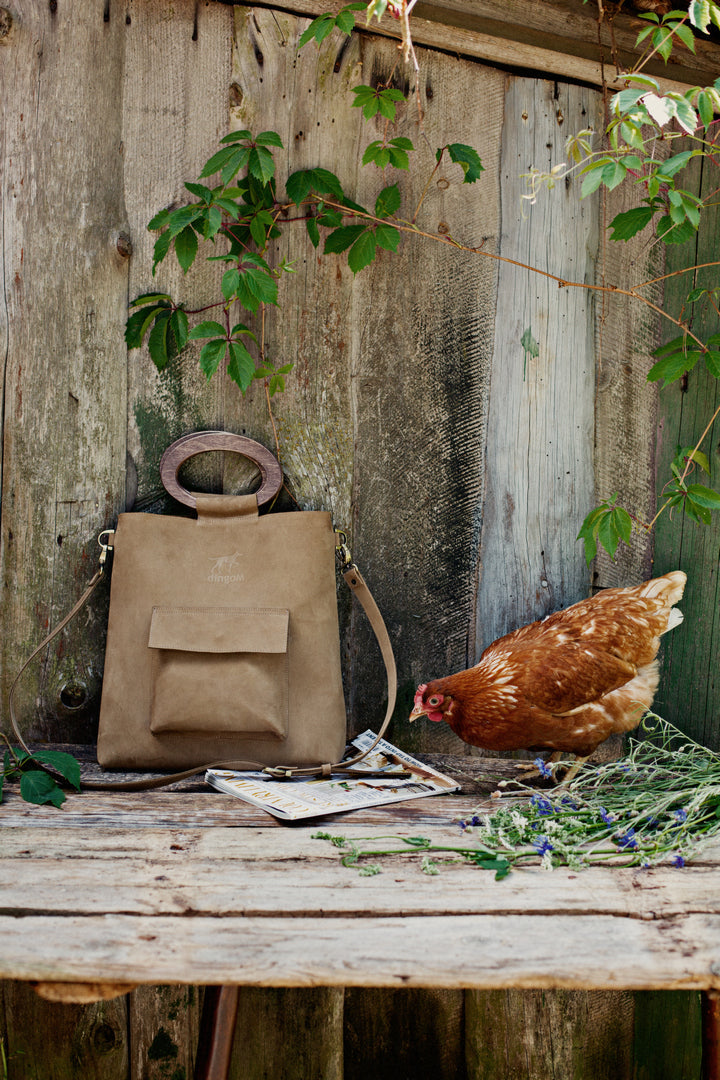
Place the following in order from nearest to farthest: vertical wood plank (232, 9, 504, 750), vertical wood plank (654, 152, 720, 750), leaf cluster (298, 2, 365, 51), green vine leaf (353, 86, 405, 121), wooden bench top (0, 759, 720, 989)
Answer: wooden bench top (0, 759, 720, 989) < leaf cluster (298, 2, 365, 51) < green vine leaf (353, 86, 405, 121) < vertical wood plank (232, 9, 504, 750) < vertical wood plank (654, 152, 720, 750)

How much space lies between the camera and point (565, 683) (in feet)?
5.74

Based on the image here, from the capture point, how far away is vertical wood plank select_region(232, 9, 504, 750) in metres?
2.02

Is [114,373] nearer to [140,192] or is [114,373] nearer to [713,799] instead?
[140,192]

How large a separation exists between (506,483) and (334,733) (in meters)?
0.84

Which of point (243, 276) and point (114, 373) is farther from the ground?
point (243, 276)

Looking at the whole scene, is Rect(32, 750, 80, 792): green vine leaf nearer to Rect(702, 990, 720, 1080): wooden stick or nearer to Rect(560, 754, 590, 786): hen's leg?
Rect(560, 754, 590, 786): hen's leg

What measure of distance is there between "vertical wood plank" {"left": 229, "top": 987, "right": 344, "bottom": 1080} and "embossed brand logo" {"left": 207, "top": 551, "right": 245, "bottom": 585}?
110cm

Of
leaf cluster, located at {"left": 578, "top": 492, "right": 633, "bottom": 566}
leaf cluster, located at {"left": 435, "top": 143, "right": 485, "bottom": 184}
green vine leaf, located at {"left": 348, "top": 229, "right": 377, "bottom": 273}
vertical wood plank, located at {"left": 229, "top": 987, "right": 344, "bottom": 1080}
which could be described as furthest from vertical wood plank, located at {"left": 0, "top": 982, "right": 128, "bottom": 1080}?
leaf cluster, located at {"left": 435, "top": 143, "right": 485, "bottom": 184}

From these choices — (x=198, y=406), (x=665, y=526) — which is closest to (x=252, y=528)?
(x=198, y=406)

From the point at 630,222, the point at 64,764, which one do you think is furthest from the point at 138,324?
the point at 630,222

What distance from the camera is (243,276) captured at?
1764 mm

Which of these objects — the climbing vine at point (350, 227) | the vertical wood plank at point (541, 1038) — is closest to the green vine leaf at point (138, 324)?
the climbing vine at point (350, 227)

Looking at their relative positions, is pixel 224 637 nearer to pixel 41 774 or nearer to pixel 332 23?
pixel 41 774

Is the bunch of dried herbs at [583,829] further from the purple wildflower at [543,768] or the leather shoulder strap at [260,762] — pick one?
the leather shoulder strap at [260,762]
